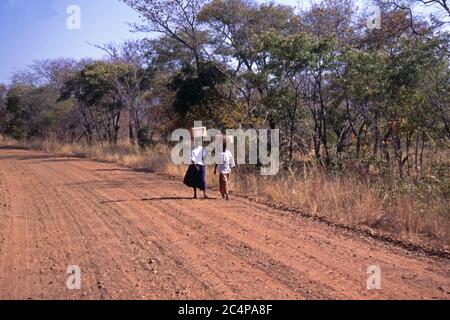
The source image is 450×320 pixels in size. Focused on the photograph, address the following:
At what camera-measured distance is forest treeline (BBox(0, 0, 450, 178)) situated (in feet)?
36.4

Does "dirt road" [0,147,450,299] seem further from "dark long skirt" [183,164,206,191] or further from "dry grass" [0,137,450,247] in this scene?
"dry grass" [0,137,450,247]

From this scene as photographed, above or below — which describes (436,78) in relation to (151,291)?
above

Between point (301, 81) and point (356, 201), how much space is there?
596cm

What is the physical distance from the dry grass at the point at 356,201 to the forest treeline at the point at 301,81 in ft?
4.29

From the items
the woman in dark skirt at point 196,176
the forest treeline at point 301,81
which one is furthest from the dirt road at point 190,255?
the forest treeline at point 301,81

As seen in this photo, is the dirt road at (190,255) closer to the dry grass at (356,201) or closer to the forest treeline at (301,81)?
the dry grass at (356,201)

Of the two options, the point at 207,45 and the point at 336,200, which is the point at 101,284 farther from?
the point at 207,45

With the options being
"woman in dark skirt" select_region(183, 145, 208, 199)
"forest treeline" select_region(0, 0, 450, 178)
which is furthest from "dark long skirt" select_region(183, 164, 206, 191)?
"forest treeline" select_region(0, 0, 450, 178)

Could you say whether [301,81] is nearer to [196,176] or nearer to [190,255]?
[196,176]

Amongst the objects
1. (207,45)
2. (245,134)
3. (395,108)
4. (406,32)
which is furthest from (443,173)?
(207,45)

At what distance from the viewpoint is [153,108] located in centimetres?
2577

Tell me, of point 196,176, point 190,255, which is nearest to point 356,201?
point 196,176

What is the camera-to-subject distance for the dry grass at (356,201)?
24.0 ft

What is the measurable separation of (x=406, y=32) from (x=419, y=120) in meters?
5.42
